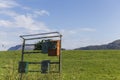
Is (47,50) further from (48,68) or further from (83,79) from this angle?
(83,79)

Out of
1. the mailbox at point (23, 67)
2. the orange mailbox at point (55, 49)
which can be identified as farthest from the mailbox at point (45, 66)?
the mailbox at point (23, 67)

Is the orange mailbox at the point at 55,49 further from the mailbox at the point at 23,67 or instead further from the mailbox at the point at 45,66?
the mailbox at the point at 23,67

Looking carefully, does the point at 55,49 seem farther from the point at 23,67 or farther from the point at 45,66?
the point at 23,67

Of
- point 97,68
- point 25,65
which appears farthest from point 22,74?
point 97,68

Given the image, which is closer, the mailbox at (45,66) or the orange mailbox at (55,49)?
the orange mailbox at (55,49)

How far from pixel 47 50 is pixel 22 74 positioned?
7.30 ft

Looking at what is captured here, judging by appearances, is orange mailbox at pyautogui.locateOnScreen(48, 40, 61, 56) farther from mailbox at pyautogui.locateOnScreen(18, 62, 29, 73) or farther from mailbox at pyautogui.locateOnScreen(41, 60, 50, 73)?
mailbox at pyautogui.locateOnScreen(18, 62, 29, 73)

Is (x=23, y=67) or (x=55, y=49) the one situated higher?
(x=55, y=49)

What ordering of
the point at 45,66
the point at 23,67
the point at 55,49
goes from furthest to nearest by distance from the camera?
the point at 23,67
the point at 45,66
the point at 55,49

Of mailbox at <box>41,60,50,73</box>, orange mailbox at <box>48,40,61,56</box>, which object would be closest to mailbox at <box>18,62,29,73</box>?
mailbox at <box>41,60,50,73</box>

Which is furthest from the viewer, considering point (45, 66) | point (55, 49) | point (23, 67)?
point (23, 67)

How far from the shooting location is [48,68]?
17.1 m

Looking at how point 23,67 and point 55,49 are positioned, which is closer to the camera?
point 55,49

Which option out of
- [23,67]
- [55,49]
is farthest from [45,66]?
[23,67]
